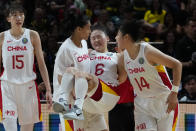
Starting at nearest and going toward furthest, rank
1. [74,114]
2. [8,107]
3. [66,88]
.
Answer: [74,114]
[66,88]
[8,107]

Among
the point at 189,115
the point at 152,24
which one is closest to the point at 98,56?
the point at 189,115

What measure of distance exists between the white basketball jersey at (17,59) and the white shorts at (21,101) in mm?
96

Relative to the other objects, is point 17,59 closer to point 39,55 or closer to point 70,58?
point 39,55

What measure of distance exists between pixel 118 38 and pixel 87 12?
5.31 meters

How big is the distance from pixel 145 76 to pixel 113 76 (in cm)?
70

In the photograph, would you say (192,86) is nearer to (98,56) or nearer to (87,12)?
(98,56)

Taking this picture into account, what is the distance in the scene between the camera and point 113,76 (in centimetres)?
700

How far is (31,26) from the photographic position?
11.3 m

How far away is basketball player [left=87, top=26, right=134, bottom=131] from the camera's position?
697 cm

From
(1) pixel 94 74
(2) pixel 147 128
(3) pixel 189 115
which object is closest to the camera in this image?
(2) pixel 147 128

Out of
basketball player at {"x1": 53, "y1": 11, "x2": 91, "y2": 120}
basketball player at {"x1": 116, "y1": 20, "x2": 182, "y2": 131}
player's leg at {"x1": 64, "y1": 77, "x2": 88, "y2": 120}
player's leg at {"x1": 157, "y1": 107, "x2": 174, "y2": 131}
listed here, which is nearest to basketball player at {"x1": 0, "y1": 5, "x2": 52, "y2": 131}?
basketball player at {"x1": 53, "y1": 11, "x2": 91, "y2": 120}

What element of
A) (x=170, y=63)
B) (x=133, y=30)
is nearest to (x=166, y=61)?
(x=170, y=63)

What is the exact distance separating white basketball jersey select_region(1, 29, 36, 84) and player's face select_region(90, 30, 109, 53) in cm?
88

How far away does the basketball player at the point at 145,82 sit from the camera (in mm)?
6387
